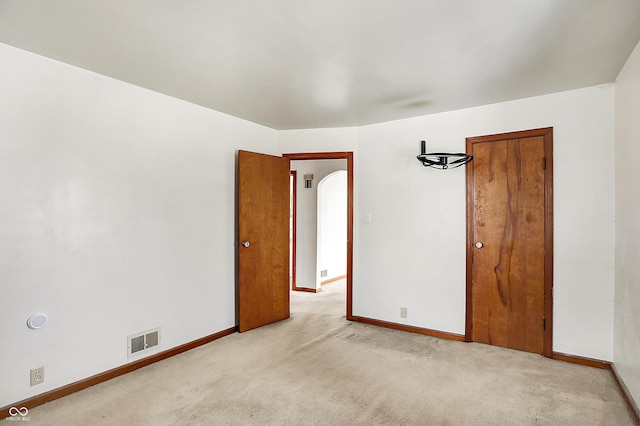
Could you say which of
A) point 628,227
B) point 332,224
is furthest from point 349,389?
point 332,224

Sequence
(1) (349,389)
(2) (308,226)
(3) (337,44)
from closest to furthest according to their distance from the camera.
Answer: (3) (337,44) < (1) (349,389) < (2) (308,226)

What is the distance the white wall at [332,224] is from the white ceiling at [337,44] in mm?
3015

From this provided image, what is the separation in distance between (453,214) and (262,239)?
2111 mm

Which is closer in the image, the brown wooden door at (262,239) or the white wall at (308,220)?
the brown wooden door at (262,239)

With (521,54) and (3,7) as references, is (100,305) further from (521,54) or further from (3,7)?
(521,54)

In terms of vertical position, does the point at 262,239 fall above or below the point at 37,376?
above

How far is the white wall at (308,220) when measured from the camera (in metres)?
5.93

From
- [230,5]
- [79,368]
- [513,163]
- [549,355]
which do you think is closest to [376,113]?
[513,163]

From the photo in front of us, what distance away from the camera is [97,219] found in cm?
274
